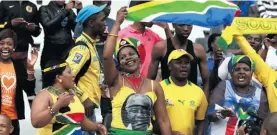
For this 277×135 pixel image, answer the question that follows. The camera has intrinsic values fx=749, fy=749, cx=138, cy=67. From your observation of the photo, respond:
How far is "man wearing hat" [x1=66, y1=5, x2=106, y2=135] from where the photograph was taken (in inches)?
293

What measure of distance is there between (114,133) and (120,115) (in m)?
0.18

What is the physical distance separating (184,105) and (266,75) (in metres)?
0.93

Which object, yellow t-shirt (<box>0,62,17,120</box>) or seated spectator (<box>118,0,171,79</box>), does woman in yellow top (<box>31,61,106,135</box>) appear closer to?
yellow t-shirt (<box>0,62,17,120</box>)

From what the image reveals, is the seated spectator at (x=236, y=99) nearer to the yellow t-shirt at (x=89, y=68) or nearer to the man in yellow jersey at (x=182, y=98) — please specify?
the man in yellow jersey at (x=182, y=98)

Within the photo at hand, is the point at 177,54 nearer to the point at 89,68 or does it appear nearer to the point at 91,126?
the point at 89,68

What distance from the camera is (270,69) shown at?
791 cm

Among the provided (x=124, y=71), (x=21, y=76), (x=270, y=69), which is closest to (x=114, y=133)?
(x=124, y=71)

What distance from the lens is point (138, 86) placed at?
24.0 feet

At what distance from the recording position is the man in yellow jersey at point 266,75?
25.3 feet

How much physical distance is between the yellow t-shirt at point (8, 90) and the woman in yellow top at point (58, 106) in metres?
0.88

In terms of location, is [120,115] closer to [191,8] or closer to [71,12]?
[191,8]

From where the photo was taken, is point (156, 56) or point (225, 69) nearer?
point (225, 69)

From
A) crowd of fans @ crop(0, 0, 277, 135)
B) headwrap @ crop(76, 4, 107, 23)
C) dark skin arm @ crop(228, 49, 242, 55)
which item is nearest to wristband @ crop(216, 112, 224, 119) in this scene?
crowd of fans @ crop(0, 0, 277, 135)

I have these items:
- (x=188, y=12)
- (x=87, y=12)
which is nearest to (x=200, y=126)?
(x=188, y=12)
